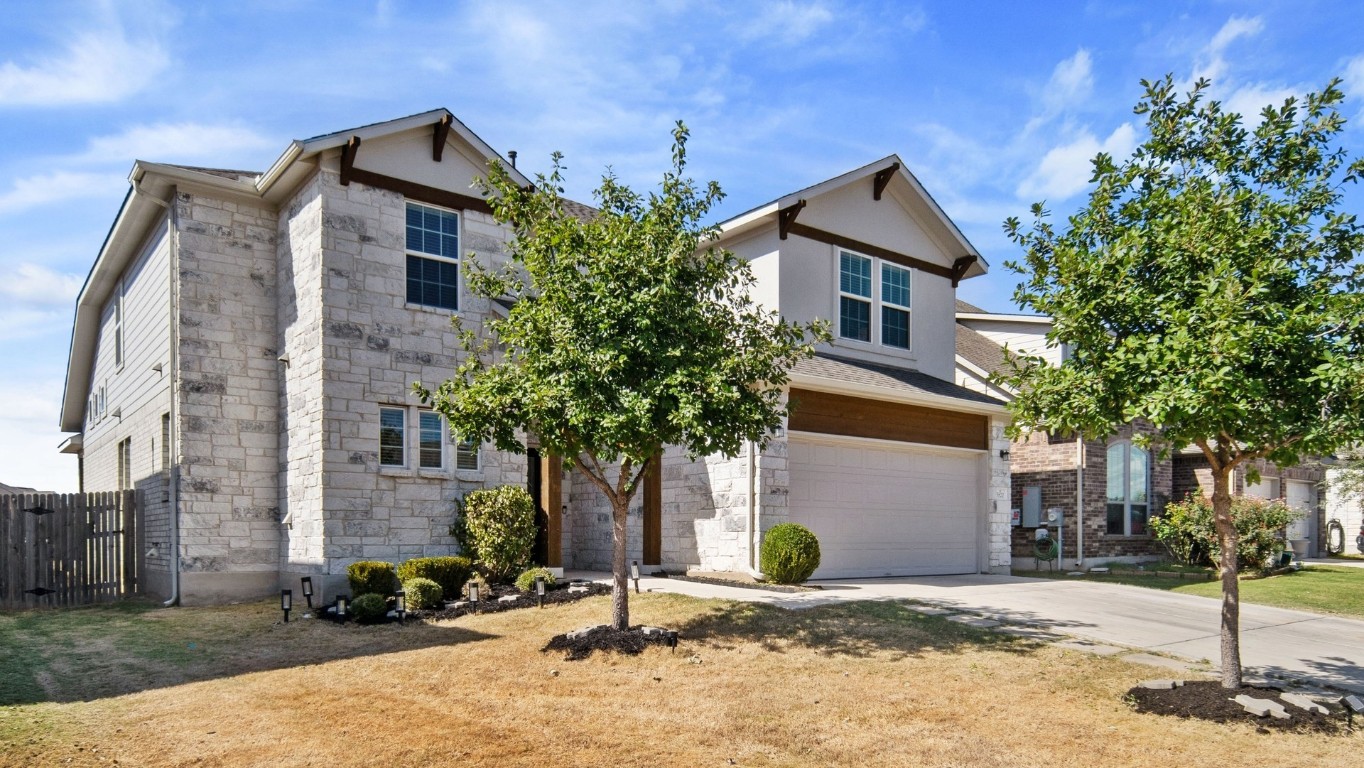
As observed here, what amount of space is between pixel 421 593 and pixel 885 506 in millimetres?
7903

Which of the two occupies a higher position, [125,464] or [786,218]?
[786,218]

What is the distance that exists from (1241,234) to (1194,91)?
5.11 ft

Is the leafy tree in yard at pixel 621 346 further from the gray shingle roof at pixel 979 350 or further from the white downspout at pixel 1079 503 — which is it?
the white downspout at pixel 1079 503

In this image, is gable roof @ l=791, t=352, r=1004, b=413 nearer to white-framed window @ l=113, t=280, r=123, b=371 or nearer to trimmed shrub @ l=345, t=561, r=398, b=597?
trimmed shrub @ l=345, t=561, r=398, b=597

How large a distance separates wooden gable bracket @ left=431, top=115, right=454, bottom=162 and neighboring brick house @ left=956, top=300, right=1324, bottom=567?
38.5 feet

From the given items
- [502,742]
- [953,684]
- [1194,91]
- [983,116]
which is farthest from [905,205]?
[502,742]

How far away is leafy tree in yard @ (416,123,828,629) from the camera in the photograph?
8.79 meters

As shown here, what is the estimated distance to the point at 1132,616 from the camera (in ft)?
37.0

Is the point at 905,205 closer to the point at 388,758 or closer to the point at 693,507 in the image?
the point at 693,507

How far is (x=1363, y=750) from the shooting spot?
20.6ft

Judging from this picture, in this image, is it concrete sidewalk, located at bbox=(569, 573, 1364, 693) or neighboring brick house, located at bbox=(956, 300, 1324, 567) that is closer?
concrete sidewalk, located at bbox=(569, 573, 1364, 693)

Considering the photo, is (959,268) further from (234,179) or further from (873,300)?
(234,179)

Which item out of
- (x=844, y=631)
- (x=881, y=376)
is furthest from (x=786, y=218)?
(x=844, y=631)

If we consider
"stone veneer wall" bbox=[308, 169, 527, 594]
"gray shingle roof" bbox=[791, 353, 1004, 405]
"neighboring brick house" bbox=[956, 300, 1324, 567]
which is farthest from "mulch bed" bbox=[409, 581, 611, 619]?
"neighboring brick house" bbox=[956, 300, 1324, 567]
